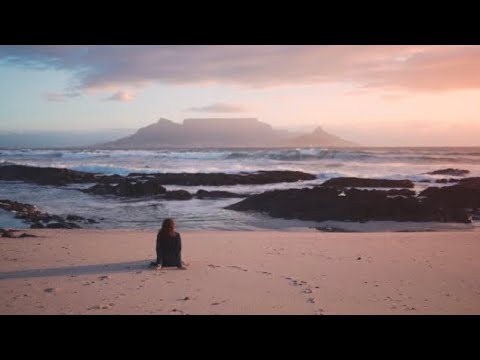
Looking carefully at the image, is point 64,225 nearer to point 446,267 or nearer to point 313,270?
point 313,270

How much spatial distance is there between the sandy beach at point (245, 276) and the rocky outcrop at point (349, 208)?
11.8 ft

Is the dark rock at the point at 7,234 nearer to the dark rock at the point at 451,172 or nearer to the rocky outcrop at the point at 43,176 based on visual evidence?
the rocky outcrop at the point at 43,176

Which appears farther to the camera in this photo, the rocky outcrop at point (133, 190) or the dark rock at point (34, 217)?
the rocky outcrop at point (133, 190)

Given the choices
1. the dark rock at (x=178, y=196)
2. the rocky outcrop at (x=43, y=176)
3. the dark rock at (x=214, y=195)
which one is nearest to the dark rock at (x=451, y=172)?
the dark rock at (x=214, y=195)

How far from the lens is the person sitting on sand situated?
5555mm

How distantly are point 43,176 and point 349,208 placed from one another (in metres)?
14.0

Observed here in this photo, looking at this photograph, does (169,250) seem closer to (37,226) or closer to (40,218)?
(37,226)

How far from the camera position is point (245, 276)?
5.39 m

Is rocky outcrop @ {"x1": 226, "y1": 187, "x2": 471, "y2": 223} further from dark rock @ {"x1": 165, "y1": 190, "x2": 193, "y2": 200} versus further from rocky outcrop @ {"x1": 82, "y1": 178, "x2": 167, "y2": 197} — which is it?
rocky outcrop @ {"x1": 82, "y1": 178, "x2": 167, "y2": 197}

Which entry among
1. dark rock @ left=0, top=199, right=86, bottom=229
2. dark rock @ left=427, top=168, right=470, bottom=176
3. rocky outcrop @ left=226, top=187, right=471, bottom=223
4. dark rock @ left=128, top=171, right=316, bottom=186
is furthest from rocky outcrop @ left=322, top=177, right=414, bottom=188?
dark rock @ left=0, top=199, right=86, bottom=229

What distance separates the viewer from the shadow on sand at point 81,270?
5367mm

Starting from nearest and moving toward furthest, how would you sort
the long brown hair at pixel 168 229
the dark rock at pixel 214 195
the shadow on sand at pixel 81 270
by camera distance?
1. the shadow on sand at pixel 81 270
2. the long brown hair at pixel 168 229
3. the dark rock at pixel 214 195
